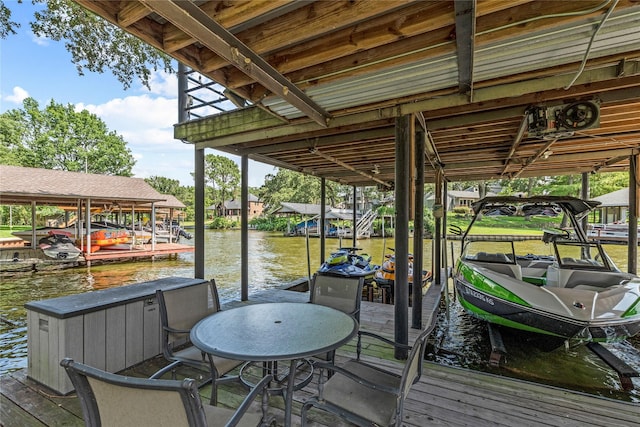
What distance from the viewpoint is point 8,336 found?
452 centimetres

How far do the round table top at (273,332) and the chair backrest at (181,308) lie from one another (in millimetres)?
428

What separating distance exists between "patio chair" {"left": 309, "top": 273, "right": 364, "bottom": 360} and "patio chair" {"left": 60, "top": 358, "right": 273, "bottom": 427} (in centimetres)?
185

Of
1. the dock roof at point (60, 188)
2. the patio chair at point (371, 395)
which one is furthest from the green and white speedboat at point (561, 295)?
the dock roof at point (60, 188)

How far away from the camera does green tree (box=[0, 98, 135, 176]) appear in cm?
2048

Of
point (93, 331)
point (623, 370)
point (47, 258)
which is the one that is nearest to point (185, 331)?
point (93, 331)

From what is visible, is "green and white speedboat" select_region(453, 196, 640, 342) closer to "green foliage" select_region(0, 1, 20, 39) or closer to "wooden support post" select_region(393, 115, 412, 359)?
"wooden support post" select_region(393, 115, 412, 359)

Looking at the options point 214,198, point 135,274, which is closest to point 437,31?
point 135,274

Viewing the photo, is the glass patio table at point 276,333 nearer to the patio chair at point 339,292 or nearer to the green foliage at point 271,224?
the patio chair at point 339,292

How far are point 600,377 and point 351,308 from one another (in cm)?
294

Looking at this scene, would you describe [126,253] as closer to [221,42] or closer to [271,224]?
[221,42]

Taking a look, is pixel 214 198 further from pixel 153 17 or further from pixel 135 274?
pixel 153 17

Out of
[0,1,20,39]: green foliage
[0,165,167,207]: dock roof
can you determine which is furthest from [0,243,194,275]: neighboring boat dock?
[0,1,20,39]: green foliage

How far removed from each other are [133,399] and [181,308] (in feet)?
4.96

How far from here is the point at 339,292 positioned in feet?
9.43
